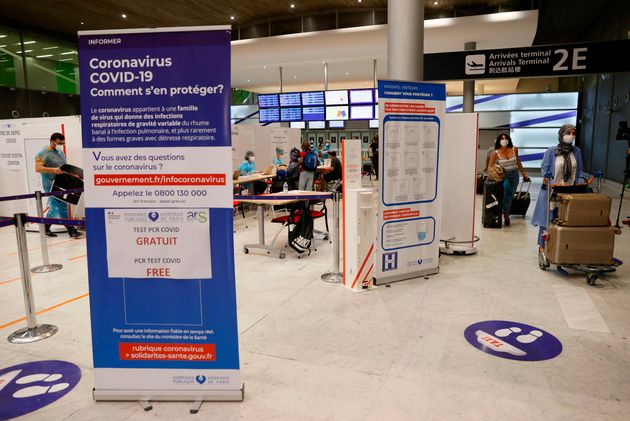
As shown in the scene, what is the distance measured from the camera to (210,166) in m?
2.35

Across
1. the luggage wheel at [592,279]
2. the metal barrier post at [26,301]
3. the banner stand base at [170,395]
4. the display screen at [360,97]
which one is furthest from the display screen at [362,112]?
the banner stand base at [170,395]

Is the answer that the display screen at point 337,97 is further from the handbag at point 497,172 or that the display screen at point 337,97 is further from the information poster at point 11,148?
the information poster at point 11,148

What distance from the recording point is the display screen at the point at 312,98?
536 inches

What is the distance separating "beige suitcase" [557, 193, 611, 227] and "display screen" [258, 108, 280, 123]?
36.0ft

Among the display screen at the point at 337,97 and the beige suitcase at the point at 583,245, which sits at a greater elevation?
the display screen at the point at 337,97

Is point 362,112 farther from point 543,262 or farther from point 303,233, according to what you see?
point 543,262

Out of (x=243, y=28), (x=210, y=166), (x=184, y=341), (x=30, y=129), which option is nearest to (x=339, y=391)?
(x=184, y=341)

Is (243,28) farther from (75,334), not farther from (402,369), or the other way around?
(402,369)

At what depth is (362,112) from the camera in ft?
43.7

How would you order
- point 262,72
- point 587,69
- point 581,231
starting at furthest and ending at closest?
point 262,72 < point 587,69 < point 581,231

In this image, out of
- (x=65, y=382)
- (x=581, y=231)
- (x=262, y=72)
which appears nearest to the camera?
(x=65, y=382)

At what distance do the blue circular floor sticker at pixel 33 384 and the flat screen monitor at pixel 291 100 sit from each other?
1180 centimetres

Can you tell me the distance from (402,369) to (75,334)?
266 cm

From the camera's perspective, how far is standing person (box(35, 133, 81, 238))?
7.23m
